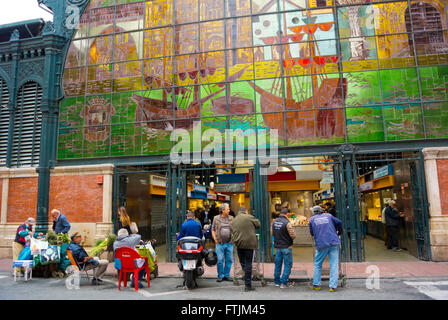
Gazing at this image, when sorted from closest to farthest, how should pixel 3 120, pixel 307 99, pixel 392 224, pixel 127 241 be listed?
pixel 127 241
pixel 307 99
pixel 392 224
pixel 3 120

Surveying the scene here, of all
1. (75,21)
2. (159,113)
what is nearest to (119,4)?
(75,21)

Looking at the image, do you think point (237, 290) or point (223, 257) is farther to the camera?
point (223, 257)

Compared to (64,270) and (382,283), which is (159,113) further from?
(382,283)

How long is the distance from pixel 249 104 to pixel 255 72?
1.24 meters

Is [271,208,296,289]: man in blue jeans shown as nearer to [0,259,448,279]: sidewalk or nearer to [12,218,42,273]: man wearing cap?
[0,259,448,279]: sidewalk

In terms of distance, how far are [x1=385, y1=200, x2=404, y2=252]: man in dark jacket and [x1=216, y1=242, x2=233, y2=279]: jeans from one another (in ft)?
25.8

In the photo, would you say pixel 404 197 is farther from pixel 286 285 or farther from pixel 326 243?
pixel 286 285

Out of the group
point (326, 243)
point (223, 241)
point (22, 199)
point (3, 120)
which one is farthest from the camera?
point (3, 120)

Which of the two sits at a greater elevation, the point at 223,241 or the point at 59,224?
the point at 59,224

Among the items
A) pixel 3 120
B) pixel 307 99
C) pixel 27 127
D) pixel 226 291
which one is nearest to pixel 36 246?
pixel 226 291

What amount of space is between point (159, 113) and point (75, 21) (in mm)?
6045

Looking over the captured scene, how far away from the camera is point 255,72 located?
43.1 feet

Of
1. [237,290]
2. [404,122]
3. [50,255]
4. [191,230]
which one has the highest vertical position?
[404,122]

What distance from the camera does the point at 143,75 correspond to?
46.2 feet
